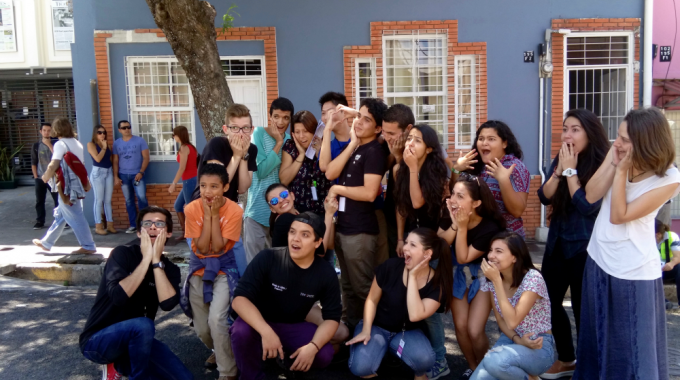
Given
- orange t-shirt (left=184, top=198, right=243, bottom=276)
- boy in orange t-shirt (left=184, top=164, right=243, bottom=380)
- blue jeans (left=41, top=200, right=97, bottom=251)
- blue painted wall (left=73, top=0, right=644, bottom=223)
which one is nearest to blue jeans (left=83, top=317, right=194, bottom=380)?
boy in orange t-shirt (left=184, top=164, right=243, bottom=380)

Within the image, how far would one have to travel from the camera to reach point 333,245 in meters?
4.30

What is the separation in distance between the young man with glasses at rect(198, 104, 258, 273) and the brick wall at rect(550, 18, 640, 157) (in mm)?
6254

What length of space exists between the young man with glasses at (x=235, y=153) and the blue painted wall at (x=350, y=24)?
4.67m

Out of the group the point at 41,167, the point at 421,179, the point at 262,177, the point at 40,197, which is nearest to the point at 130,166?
the point at 41,167

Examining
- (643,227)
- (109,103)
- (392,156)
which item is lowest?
(643,227)

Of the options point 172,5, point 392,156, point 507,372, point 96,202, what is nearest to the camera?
point 507,372

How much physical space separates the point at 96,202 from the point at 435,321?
21.8 feet

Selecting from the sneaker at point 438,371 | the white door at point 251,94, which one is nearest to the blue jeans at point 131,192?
the white door at point 251,94

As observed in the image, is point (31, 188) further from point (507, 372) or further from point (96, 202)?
point (507, 372)

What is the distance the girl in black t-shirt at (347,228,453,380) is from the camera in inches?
142

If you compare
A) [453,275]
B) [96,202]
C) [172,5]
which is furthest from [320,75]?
[453,275]

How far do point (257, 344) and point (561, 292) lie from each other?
2.22 metres

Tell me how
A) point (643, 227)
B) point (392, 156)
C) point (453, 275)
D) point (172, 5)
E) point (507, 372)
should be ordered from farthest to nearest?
point (172, 5) < point (392, 156) < point (453, 275) < point (507, 372) < point (643, 227)

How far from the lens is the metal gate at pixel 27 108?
13273 millimetres
